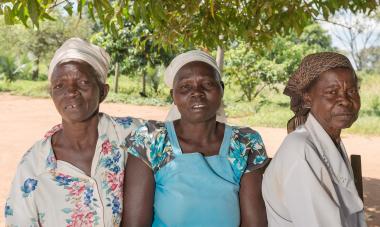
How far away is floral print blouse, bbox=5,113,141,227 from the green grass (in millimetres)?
11523

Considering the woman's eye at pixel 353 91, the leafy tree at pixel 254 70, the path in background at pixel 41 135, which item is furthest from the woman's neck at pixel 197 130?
the leafy tree at pixel 254 70

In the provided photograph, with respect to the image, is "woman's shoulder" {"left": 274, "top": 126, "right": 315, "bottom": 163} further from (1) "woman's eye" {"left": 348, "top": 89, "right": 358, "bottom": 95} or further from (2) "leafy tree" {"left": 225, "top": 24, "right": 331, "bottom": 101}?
(2) "leafy tree" {"left": 225, "top": 24, "right": 331, "bottom": 101}

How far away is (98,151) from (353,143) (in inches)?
A: 391

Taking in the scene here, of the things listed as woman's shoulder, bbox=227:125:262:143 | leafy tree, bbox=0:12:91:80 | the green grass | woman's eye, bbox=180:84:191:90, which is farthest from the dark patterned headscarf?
leafy tree, bbox=0:12:91:80

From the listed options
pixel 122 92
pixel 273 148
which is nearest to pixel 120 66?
pixel 122 92

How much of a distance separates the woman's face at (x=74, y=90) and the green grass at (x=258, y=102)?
11528 mm

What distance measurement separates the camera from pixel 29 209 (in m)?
1.84

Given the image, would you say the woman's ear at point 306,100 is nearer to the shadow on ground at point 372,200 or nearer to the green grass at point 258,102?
the shadow on ground at point 372,200

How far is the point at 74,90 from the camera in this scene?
191cm

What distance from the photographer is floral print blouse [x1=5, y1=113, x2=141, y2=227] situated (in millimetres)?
1843

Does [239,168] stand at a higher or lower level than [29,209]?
higher

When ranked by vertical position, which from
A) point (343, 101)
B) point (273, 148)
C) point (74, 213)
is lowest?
point (273, 148)

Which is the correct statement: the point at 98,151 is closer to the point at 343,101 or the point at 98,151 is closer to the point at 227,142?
the point at 227,142

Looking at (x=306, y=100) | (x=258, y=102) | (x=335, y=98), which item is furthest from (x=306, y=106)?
(x=258, y=102)
